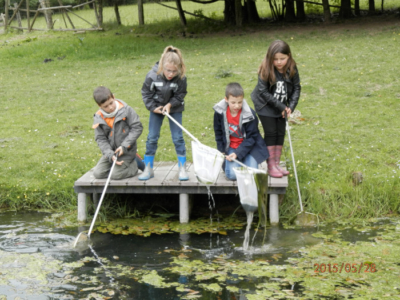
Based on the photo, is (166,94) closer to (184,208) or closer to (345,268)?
(184,208)

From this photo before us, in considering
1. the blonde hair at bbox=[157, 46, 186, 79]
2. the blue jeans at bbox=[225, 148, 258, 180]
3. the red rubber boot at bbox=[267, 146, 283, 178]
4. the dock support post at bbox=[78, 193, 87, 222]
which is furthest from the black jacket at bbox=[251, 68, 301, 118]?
the dock support post at bbox=[78, 193, 87, 222]

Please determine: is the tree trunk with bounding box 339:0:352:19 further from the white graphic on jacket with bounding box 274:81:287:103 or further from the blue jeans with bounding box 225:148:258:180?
the blue jeans with bounding box 225:148:258:180

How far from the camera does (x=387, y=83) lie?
36.3 feet

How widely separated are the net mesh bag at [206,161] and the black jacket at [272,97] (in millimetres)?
1002

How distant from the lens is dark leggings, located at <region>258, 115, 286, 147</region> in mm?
6496

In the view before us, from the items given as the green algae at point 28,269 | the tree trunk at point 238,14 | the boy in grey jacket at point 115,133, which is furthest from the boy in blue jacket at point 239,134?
the tree trunk at point 238,14

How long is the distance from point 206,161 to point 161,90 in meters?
1.04

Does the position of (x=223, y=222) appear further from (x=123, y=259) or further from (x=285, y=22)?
(x=285, y=22)

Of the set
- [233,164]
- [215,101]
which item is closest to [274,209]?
[233,164]

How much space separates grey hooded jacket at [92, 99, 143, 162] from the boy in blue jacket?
101 centimetres

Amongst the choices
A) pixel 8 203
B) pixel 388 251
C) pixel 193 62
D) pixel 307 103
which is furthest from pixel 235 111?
pixel 193 62

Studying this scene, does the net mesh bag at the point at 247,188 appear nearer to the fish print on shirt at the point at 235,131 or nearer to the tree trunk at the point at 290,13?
the fish print on shirt at the point at 235,131

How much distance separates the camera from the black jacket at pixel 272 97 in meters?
6.33

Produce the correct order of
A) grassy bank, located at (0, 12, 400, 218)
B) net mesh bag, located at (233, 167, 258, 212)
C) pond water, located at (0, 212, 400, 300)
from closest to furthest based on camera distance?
1. pond water, located at (0, 212, 400, 300)
2. net mesh bag, located at (233, 167, 258, 212)
3. grassy bank, located at (0, 12, 400, 218)
